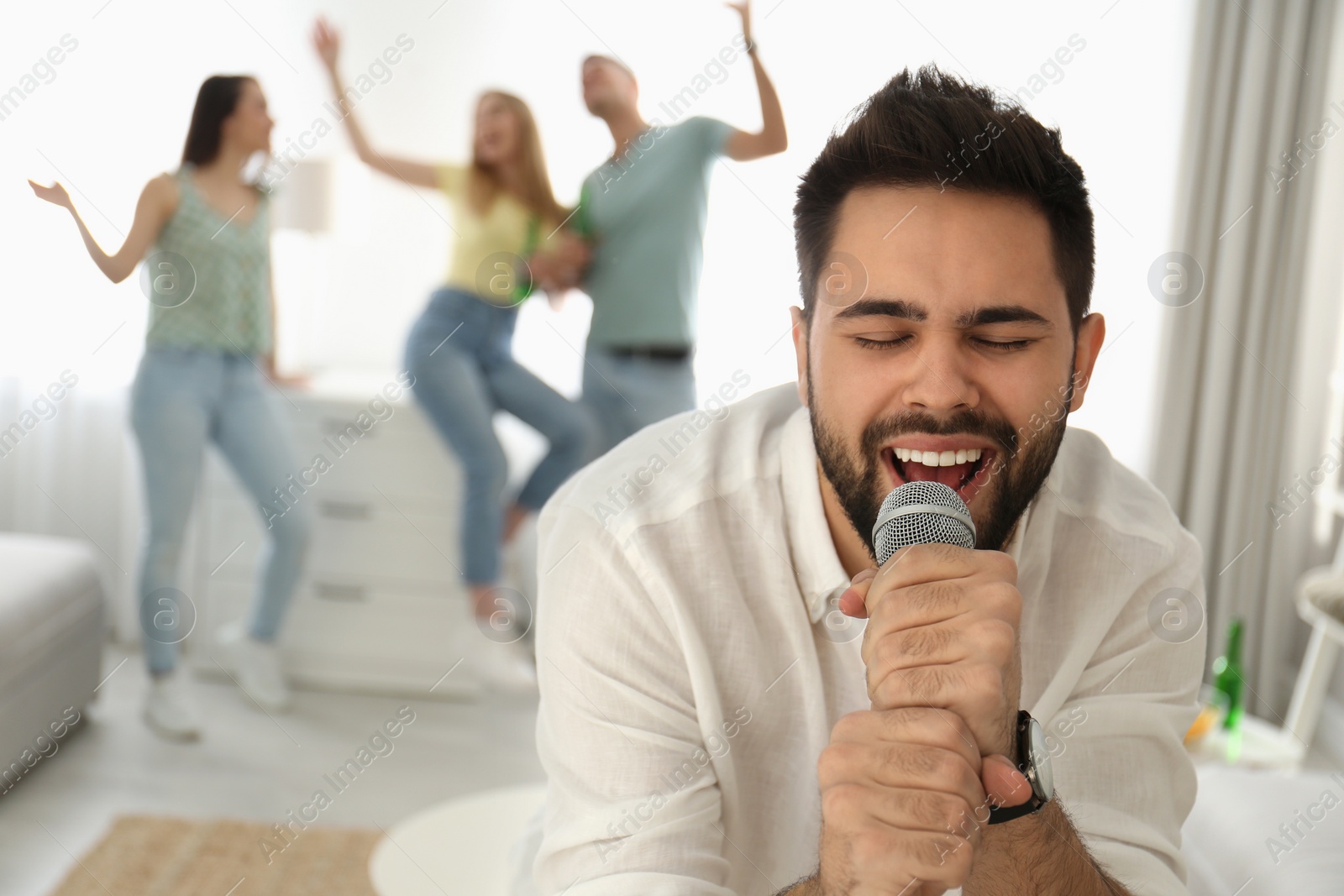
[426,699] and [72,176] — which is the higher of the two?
[72,176]

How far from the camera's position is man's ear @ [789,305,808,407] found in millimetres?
958

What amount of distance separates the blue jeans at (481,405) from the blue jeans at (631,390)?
7 cm

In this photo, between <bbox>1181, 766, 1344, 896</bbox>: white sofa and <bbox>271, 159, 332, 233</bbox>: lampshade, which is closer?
<bbox>1181, 766, 1344, 896</bbox>: white sofa

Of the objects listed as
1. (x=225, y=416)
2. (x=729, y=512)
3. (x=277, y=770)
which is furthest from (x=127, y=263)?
(x=729, y=512)

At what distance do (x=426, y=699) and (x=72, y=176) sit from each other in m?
1.50

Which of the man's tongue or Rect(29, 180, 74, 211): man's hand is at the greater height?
Rect(29, 180, 74, 211): man's hand

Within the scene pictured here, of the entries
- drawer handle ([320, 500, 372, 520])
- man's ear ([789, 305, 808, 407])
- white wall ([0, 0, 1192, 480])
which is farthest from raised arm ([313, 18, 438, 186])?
man's ear ([789, 305, 808, 407])

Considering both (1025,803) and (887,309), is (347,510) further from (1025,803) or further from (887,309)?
(1025,803)

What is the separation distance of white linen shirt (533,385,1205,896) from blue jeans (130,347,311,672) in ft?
5.07

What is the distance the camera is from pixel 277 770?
2.11 meters

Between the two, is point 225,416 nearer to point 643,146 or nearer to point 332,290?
point 332,290

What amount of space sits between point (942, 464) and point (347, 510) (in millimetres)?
1886

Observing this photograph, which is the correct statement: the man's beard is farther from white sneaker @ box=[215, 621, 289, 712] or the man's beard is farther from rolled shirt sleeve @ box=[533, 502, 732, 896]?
white sneaker @ box=[215, 621, 289, 712]

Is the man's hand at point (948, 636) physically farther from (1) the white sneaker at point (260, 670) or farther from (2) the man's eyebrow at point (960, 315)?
(1) the white sneaker at point (260, 670)
